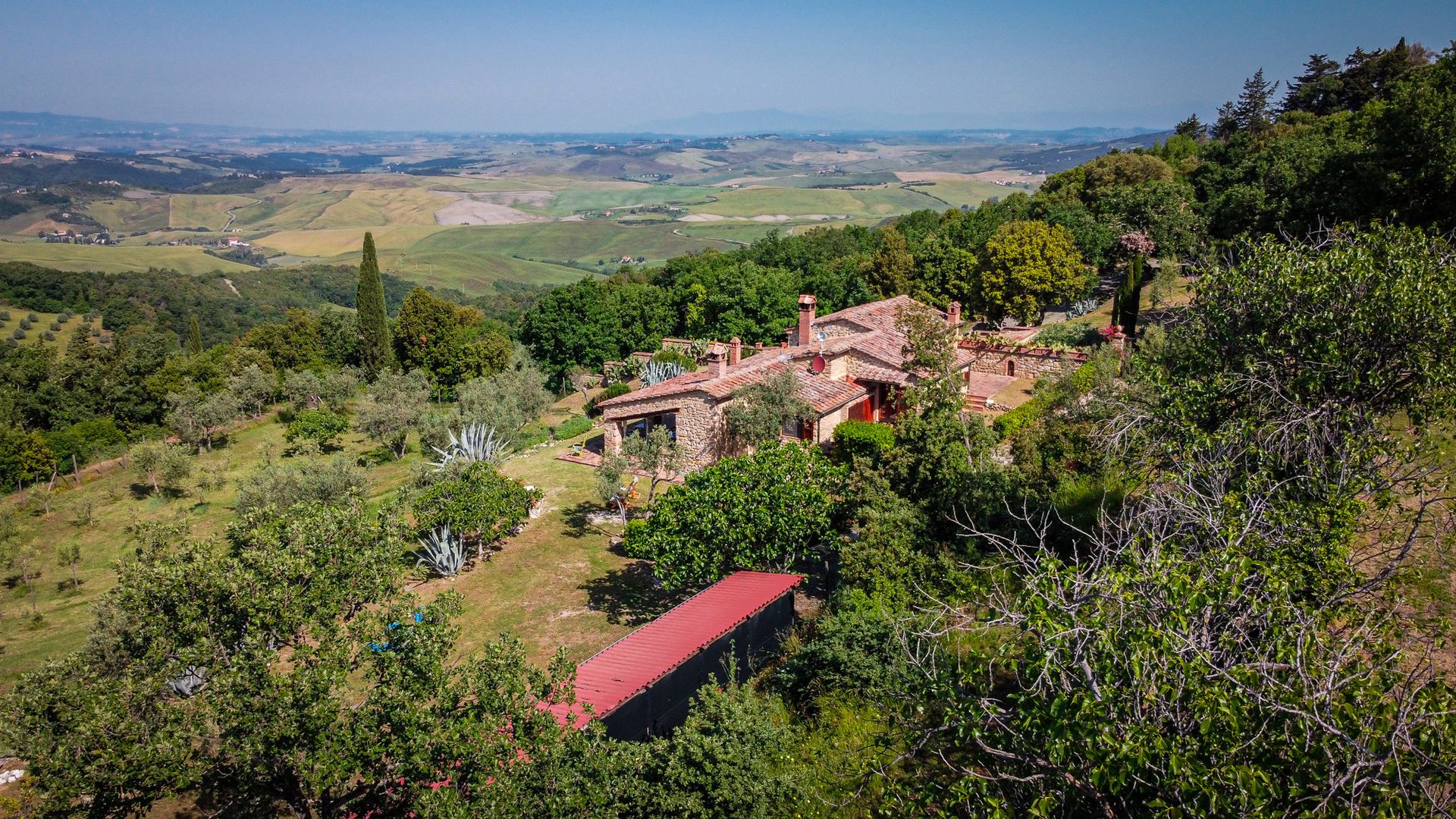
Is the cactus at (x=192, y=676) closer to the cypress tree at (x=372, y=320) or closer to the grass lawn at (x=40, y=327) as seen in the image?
the cypress tree at (x=372, y=320)

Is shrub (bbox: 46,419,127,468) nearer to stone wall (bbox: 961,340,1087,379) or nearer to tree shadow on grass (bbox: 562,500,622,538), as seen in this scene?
tree shadow on grass (bbox: 562,500,622,538)

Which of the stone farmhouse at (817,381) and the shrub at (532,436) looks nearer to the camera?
the stone farmhouse at (817,381)

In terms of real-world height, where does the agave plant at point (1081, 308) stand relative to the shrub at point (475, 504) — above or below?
above

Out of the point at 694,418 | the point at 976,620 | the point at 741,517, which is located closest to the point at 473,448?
the point at 694,418

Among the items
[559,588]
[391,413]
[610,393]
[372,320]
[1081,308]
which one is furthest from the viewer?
[372,320]

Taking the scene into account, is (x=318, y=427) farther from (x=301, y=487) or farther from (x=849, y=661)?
(x=849, y=661)

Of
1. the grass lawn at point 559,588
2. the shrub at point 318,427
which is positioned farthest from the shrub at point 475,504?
the shrub at point 318,427

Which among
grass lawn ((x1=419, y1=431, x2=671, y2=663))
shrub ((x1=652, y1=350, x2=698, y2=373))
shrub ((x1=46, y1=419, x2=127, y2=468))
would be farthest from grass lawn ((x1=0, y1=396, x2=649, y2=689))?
shrub ((x1=652, y1=350, x2=698, y2=373))
